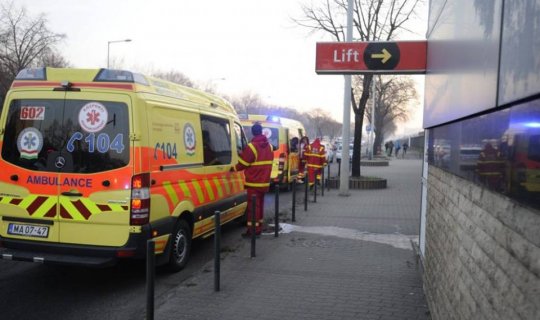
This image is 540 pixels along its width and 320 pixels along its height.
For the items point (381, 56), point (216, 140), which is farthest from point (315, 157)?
point (381, 56)

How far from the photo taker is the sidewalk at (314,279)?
195 inches

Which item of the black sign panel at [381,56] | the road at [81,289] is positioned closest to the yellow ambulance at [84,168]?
the road at [81,289]

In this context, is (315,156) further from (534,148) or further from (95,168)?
(534,148)

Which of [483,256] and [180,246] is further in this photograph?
[180,246]

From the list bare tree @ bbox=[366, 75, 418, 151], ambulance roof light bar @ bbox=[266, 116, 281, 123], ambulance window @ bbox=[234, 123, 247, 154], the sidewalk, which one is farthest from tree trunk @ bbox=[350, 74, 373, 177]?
bare tree @ bbox=[366, 75, 418, 151]

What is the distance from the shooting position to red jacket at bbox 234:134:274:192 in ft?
26.7

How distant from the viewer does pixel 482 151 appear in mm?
2500

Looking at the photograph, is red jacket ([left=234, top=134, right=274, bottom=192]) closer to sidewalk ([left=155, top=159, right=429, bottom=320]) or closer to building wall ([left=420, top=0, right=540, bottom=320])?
sidewalk ([left=155, top=159, right=429, bottom=320])

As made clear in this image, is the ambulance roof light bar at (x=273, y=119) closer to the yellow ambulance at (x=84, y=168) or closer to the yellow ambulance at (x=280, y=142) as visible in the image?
the yellow ambulance at (x=280, y=142)

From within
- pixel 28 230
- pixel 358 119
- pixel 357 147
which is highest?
pixel 358 119

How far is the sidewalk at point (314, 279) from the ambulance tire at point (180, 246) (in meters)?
0.37

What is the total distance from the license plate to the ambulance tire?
1.44 meters

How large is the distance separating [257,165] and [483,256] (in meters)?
5.97

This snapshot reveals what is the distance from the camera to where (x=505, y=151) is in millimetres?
A: 2051
